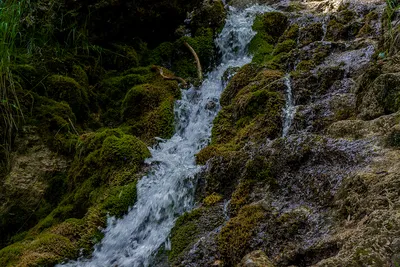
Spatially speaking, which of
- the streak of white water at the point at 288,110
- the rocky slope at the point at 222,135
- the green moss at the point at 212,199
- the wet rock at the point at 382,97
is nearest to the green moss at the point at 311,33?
the rocky slope at the point at 222,135

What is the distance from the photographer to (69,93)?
532 cm

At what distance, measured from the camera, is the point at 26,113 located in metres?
4.82

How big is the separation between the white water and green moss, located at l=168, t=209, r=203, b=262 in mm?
133

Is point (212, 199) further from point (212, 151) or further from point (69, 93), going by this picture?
point (69, 93)

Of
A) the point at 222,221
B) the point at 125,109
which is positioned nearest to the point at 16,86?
the point at 125,109

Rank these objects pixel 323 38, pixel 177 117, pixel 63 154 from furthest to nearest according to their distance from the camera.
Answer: pixel 323 38 < pixel 177 117 < pixel 63 154

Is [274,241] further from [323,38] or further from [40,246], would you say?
[323,38]

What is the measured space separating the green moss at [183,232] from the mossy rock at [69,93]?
276cm

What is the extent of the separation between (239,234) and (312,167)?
2.36 ft

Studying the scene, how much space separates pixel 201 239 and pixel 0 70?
3004 millimetres

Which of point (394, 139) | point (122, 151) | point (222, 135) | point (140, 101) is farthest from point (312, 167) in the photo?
point (140, 101)

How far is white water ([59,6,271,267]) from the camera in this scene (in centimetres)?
337

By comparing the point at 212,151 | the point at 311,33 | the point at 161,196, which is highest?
the point at 311,33

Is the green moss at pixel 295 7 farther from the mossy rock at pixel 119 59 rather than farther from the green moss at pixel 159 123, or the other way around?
the green moss at pixel 159 123
